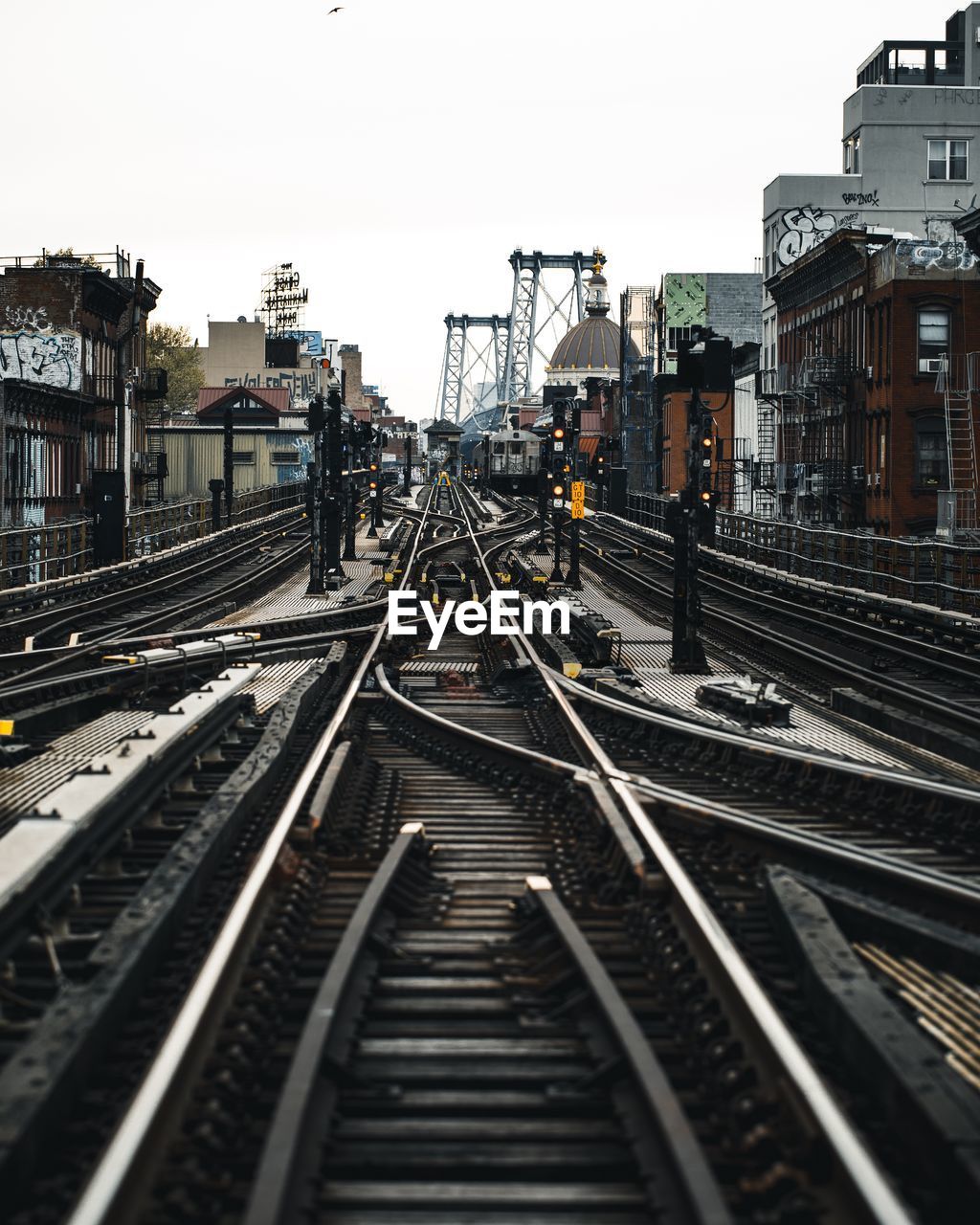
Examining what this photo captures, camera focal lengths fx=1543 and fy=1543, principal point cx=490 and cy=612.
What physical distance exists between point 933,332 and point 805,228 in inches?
912

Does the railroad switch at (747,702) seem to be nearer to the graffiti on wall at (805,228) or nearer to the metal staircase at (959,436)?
the metal staircase at (959,436)

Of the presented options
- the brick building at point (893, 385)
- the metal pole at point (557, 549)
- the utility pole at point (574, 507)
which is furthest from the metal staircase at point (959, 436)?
the metal pole at point (557, 549)

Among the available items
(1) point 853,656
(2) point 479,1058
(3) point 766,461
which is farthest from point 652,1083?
(3) point 766,461

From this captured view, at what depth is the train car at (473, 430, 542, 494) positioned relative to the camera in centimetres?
8756

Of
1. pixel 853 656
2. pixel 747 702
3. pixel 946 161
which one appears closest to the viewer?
pixel 747 702

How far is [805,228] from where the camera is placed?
68.6m

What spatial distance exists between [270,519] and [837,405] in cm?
2345

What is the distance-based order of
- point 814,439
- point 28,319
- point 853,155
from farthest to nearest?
point 853,155 < point 814,439 < point 28,319

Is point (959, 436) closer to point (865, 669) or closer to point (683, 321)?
point (865, 669)

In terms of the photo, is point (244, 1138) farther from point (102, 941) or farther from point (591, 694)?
point (591, 694)

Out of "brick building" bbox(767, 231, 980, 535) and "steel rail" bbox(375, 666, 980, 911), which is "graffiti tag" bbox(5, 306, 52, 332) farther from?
"steel rail" bbox(375, 666, 980, 911)

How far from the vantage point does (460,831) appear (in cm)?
1022

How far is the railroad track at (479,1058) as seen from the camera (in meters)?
4.77

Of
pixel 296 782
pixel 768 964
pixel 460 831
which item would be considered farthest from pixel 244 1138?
pixel 296 782
